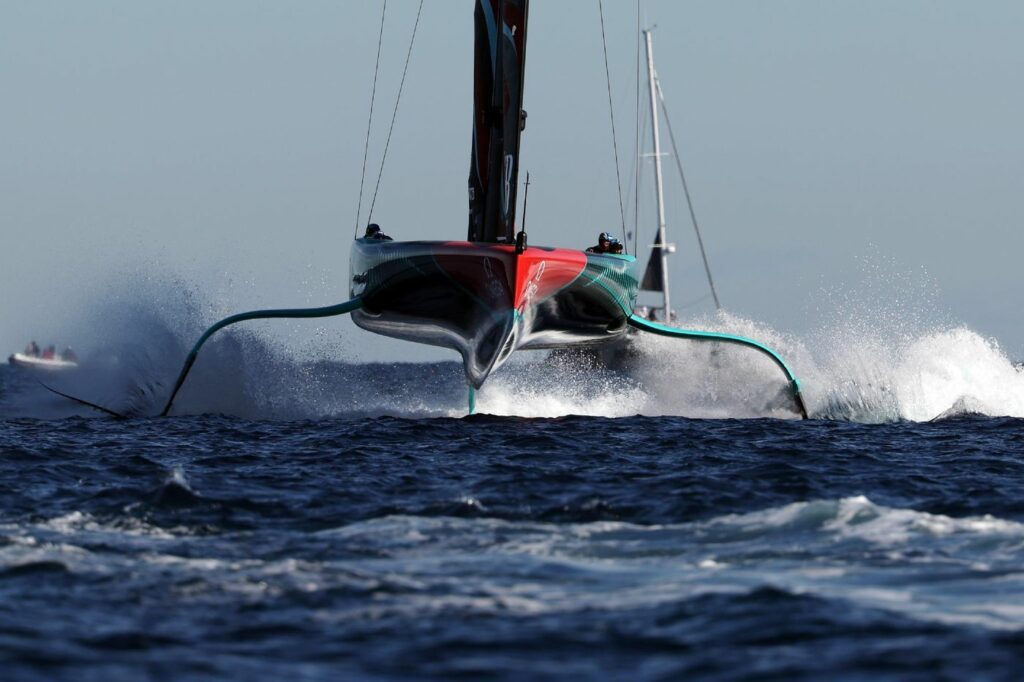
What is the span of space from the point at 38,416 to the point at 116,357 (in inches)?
65.0

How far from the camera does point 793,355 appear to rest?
22.0 metres

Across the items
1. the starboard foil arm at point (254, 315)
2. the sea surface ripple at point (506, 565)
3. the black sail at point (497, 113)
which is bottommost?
the sea surface ripple at point (506, 565)

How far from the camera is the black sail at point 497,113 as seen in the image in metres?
15.9

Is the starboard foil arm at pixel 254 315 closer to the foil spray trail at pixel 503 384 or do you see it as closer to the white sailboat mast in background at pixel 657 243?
the foil spray trail at pixel 503 384

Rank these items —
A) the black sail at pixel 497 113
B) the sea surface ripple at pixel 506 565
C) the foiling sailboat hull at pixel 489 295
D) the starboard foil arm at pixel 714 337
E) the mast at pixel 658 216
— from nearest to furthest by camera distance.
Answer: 1. the sea surface ripple at pixel 506 565
2. the foiling sailboat hull at pixel 489 295
3. the black sail at pixel 497 113
4. the starboard foil arm at pixel 714 337
5. the mast at pixel 658 216

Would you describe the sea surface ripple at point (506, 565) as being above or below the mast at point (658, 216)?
below

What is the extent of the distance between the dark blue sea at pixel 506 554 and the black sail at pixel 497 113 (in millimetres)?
2497

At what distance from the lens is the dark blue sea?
517cm

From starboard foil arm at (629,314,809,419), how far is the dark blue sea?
73.3 inches

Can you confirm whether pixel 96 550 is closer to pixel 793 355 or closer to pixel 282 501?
pixel 282 501

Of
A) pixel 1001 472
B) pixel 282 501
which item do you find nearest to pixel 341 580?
pixel 282 501

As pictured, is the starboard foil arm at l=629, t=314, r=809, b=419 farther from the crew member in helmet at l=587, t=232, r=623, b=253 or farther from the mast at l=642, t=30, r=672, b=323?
the mast at l=642, t=30, r=672, b=323

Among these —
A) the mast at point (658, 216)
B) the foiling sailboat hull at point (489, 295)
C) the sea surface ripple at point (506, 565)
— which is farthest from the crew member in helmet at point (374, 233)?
the mast at point (658, 216)

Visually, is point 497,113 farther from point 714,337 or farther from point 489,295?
point 714,337
